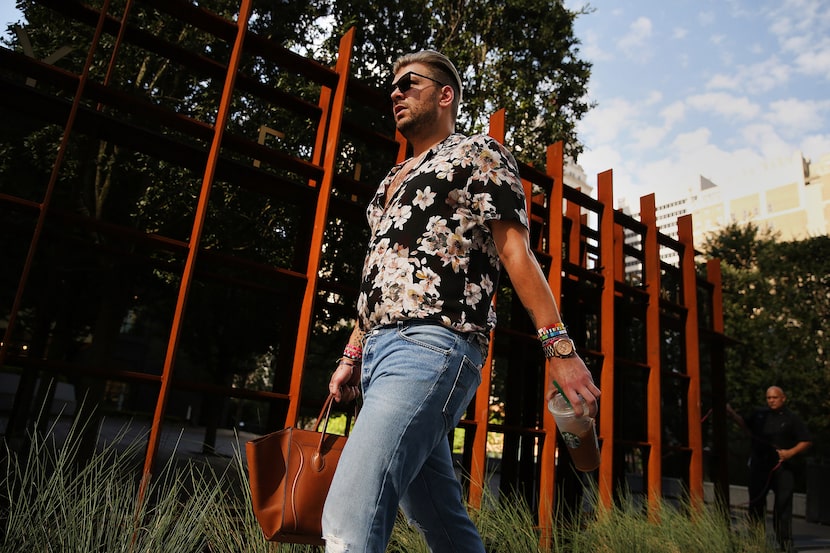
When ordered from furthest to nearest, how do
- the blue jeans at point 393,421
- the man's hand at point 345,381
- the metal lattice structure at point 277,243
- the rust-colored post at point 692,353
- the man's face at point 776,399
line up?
the man's face at point 776,399, the rust-colored post at point 692,353, the metal lattice structure at point 277,243, the man's hand at point 345,381, the blue jeans at point 393,421

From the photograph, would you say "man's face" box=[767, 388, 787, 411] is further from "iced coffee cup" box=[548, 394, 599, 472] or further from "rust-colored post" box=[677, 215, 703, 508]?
"iced coffee cup" box=[548, 394, 599, 472]

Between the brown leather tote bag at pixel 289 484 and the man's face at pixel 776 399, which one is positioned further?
the man's face at pixel 776 399

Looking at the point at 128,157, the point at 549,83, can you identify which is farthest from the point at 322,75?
the point at 549,83

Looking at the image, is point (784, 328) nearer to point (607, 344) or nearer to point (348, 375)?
point (607, 344)

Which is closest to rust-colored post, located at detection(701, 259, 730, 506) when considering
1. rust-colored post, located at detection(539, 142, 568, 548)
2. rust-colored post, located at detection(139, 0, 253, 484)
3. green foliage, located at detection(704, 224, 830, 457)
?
rust-colored post, located at detection(539, 142, 568, 548)

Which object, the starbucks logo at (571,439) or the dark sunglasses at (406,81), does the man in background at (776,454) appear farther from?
the dark sunglasses at (406,81)

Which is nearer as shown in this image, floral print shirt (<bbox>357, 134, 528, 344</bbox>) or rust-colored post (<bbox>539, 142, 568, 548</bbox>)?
floral print shirt (<bbox>357, 134, 528, 344</bbox>)

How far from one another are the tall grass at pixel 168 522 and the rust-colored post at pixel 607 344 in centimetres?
106

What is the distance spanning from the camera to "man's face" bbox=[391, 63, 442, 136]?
2027mm

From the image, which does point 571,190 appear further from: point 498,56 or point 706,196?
point 706,196

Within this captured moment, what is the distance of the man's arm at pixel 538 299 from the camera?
1.49 m

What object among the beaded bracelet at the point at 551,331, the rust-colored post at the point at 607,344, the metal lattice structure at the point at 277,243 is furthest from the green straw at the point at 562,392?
the rust-colored post at the point at 607,344

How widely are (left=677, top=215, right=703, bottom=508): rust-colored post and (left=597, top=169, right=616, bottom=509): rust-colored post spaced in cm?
117

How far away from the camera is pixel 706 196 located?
77562 millimetres
